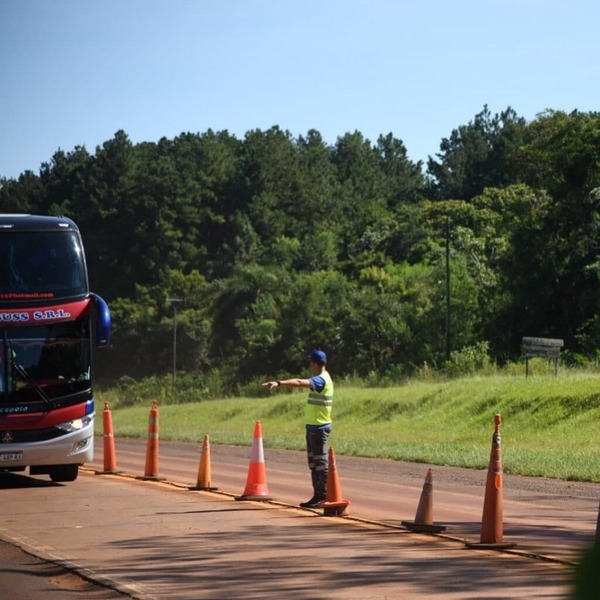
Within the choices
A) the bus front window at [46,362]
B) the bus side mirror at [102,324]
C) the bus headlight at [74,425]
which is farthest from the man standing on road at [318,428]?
the bus front window at [46,362]

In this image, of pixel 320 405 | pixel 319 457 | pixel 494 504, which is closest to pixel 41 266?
pixel 320 405

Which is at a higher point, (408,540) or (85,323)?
(85,323)

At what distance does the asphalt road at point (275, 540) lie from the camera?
9.27 meters

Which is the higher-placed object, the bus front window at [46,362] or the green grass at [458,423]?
the bus front window at [46,362]

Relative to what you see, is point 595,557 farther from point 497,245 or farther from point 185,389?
point 185,389

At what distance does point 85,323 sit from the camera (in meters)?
20.9

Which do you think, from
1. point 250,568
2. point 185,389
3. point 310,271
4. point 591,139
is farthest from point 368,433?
point 310,271

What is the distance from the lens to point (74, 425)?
66.9 ft

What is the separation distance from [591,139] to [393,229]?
42.6m

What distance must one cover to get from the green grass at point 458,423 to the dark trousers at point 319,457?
8119 millimetres

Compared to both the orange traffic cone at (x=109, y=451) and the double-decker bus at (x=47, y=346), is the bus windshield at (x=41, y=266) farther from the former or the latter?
the orange traffic cone at (x=109, y=451)

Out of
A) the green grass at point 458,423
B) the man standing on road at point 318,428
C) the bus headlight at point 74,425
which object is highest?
the man standing on road at point 318,428

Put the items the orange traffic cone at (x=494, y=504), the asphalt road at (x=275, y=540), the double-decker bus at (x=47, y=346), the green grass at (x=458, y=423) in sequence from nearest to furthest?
1. the asphalt road at (x=275, y=540)
2. the orange traffic cone at (x=494, y=504)
3. the double-decker bus at (x=47, y=346)
4. the green grass at (x=458, y=423)

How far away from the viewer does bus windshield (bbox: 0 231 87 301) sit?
67.0 feet
